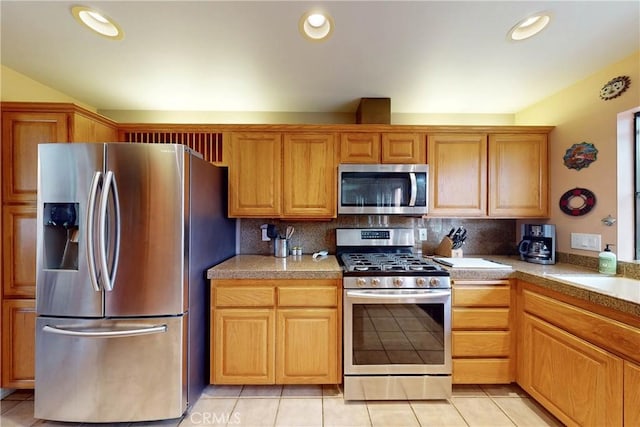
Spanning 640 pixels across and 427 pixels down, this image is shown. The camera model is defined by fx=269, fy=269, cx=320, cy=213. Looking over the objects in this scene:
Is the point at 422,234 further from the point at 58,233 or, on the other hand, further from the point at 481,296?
the point at 58,233

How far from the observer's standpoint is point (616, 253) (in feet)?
6.22

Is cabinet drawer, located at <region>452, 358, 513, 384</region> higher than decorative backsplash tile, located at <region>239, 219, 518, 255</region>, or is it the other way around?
decorative backsplash tile, located at <region>239, 219, 518, 255</region>

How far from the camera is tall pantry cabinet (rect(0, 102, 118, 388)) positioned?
1.84 meters

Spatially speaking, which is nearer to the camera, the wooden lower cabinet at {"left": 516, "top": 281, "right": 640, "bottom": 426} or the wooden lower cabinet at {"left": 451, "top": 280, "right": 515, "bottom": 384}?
the wooden lower cabinet at {"left": 516, "top": 281, "right": 640, "bottom": 426}

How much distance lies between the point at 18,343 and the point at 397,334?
2.63 m

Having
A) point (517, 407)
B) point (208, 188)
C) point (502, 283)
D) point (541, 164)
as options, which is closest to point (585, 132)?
point (541, 164)

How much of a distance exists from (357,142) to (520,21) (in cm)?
128

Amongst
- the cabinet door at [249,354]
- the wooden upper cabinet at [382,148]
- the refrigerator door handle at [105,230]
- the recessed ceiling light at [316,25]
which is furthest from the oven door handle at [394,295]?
the recessed ceiling light at [316,25]

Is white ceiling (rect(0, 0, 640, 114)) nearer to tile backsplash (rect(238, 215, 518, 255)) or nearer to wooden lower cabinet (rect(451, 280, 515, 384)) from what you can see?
tile backsplash (rect(238, 215, 518, 255))

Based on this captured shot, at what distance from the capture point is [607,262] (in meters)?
1.85

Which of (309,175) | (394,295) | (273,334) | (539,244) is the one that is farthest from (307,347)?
(539,244)

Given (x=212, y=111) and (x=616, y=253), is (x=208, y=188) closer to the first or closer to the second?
(x=212, y=111)

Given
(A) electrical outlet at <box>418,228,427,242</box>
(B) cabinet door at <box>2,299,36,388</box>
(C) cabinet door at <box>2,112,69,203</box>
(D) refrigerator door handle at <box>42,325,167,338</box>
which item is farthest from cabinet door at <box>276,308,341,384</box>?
(C) cabinet door at <box>2,112,69,203</box>

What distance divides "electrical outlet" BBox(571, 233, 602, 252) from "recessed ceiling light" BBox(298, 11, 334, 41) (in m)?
2.43
